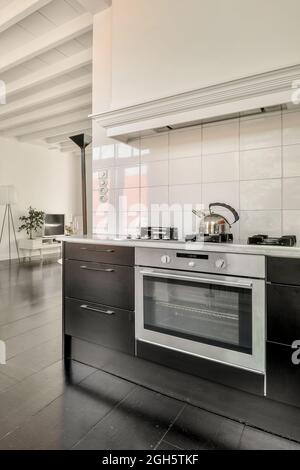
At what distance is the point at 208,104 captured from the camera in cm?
173

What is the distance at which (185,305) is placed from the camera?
1543 mm

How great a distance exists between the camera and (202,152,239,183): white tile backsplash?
189cm

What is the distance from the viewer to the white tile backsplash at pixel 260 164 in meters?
1.75

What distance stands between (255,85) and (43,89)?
12.7 feet

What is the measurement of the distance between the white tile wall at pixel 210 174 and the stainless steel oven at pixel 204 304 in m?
0.56

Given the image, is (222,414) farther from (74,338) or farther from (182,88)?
(182,88)

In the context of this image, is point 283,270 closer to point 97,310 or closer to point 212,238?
point 212,238

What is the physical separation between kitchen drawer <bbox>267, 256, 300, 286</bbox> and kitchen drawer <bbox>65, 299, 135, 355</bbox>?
0.84 metres

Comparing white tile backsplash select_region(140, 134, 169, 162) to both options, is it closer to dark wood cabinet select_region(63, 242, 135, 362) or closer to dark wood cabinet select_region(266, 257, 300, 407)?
dark wood cabinet select_region(63, 242, 135, 362)

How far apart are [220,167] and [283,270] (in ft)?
3.08

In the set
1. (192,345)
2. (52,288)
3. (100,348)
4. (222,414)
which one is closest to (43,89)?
(52,288)
